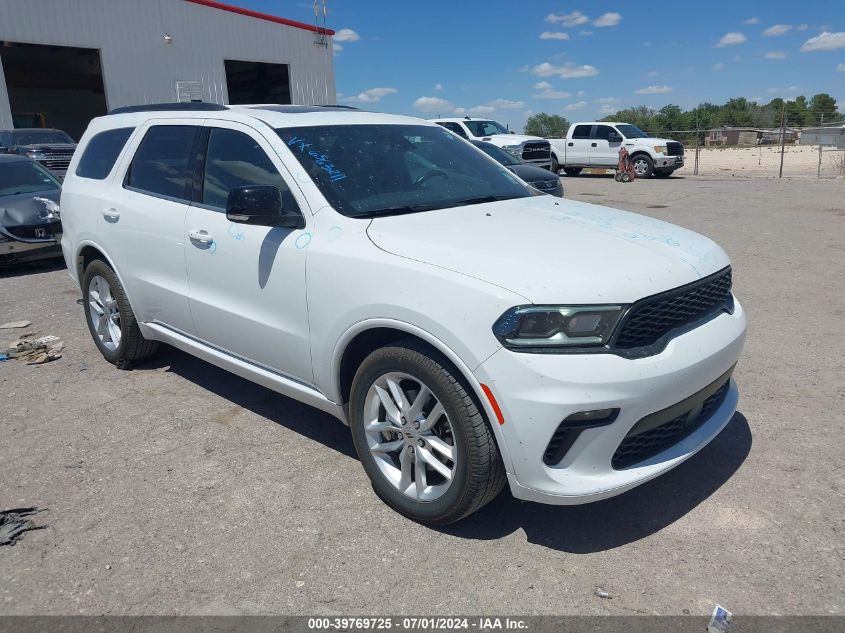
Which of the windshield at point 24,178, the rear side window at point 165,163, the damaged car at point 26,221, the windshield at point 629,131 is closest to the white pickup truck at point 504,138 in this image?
the windshield at point 629,131

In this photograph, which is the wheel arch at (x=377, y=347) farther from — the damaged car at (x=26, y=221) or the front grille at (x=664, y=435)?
the damaged car at (x=26, y=221)

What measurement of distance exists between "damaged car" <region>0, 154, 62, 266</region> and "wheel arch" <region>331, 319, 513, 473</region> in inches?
262

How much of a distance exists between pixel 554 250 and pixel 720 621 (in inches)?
61.0

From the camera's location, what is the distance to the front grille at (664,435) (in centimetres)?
270

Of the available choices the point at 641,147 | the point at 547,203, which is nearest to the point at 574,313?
the point at 547,203

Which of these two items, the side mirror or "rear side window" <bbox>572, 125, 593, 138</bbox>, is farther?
"rear side window" <bbox>572, 125, 593, 138</bbox>

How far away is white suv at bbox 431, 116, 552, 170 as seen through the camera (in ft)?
66.6

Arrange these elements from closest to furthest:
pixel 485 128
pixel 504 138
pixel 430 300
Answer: pixel 430 300 → pixel 504 138 → pixel 485 128

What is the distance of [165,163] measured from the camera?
4.35 m

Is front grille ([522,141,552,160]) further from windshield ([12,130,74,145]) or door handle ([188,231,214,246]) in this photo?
door handle ([188,231,214,246])

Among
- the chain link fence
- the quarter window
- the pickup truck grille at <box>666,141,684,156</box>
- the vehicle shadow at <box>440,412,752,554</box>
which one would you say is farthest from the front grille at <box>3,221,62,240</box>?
the chain link fence

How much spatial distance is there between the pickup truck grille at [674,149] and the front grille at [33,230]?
20.4 meters

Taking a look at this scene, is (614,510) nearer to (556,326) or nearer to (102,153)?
(556,326)

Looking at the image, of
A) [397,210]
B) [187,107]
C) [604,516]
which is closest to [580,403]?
[604,516]
